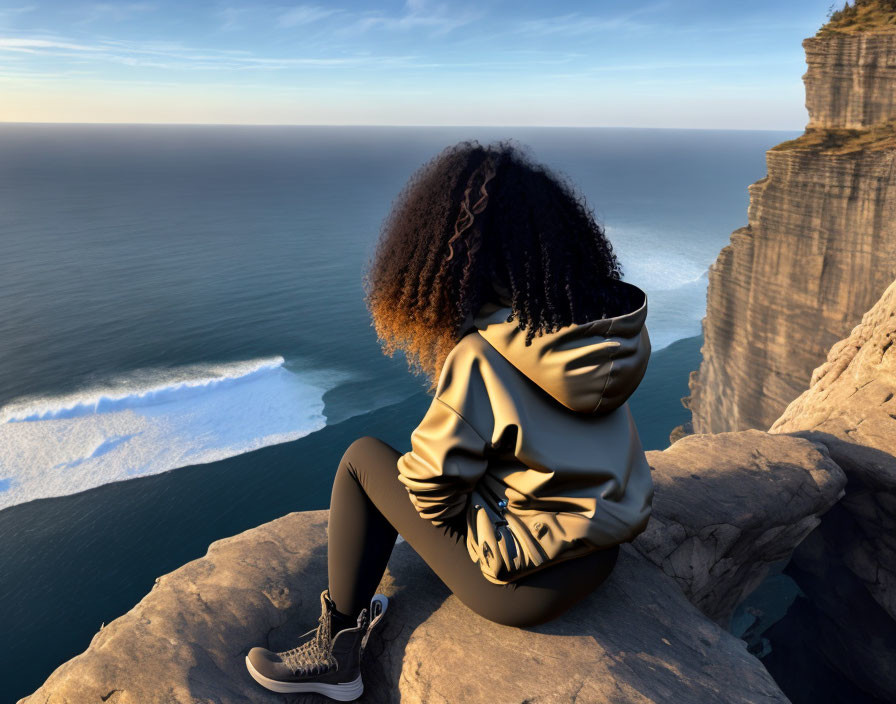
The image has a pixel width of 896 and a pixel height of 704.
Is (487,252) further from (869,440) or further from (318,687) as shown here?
(869,440)

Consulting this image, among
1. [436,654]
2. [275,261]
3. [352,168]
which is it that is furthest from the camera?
[352,168]

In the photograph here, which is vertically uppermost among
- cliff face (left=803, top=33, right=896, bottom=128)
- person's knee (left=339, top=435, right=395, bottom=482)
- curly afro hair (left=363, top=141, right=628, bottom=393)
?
cliff face (left=803, top=33, right=896, bottom=128)

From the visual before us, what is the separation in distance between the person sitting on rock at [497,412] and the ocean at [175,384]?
1.63 feet

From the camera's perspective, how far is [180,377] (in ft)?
100

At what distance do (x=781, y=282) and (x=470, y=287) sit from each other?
70.2ft

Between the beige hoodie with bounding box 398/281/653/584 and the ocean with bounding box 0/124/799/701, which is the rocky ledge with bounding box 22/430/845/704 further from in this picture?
the ocean with bounding box 0/124/799/701

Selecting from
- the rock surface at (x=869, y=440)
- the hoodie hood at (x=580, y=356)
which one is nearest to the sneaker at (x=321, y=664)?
the hoodie hood at (x=580, y=356)

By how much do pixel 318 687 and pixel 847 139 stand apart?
21.5 metres

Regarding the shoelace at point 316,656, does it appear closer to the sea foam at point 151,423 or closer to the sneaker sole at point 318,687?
the sneaker sole at point 318,687

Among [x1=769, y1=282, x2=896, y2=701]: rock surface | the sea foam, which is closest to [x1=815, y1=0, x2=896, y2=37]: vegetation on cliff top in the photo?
[x1=769, y1=282, x2=896, y2=701]: rock surface

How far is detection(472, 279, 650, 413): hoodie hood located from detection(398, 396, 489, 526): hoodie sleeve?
33cm

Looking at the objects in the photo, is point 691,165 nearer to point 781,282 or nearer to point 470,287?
point 781,282

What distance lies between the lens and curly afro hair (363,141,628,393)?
2645 mm

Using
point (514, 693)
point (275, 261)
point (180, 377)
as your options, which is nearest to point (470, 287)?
point (514, 693)
